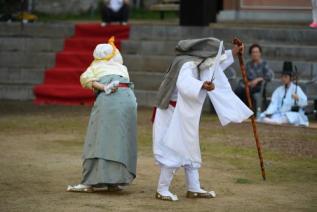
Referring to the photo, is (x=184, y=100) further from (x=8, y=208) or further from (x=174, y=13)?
(x=174, y=13)

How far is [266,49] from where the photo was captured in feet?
57.9

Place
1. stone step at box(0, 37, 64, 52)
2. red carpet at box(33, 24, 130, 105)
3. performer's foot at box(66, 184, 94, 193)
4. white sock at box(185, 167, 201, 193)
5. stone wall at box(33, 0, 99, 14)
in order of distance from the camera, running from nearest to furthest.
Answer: white sock at box(185, 167, 201, 193)
performer's foot at box(66, 184, 94, 193)
red carpet at box(33, 24, 130, 105)
stone step at box(0, 37, 64, 52)
stone wall at box(33, 0, 99, 14)

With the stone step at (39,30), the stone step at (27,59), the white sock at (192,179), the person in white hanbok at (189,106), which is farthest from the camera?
the stone step at (39,30)

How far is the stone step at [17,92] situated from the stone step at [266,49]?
1956 millimetres

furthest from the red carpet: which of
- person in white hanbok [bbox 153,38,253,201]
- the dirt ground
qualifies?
person in white hanbok [bbox 153,38,253,201]

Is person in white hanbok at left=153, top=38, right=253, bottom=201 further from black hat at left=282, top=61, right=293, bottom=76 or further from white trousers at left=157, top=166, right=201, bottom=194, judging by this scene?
black hat at left=282, top=61, right=293, bottom=76

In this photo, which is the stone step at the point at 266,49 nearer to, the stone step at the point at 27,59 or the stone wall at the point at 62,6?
the stone step at the point at 27,59

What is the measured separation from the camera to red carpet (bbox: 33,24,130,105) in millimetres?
17531

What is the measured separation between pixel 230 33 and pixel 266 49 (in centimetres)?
91

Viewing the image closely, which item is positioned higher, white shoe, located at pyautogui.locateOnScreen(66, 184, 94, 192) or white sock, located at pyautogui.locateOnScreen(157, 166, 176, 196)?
white sock, located at pyautogui.locateOnScreen(157, 166, 176, 196)

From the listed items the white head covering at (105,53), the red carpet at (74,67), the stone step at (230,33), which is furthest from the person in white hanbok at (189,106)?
the stone step at (230,33)

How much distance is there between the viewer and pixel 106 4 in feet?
66.3

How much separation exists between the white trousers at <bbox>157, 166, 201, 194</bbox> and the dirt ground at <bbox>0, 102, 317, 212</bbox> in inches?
5.1

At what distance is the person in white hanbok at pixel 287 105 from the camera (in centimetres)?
1510
